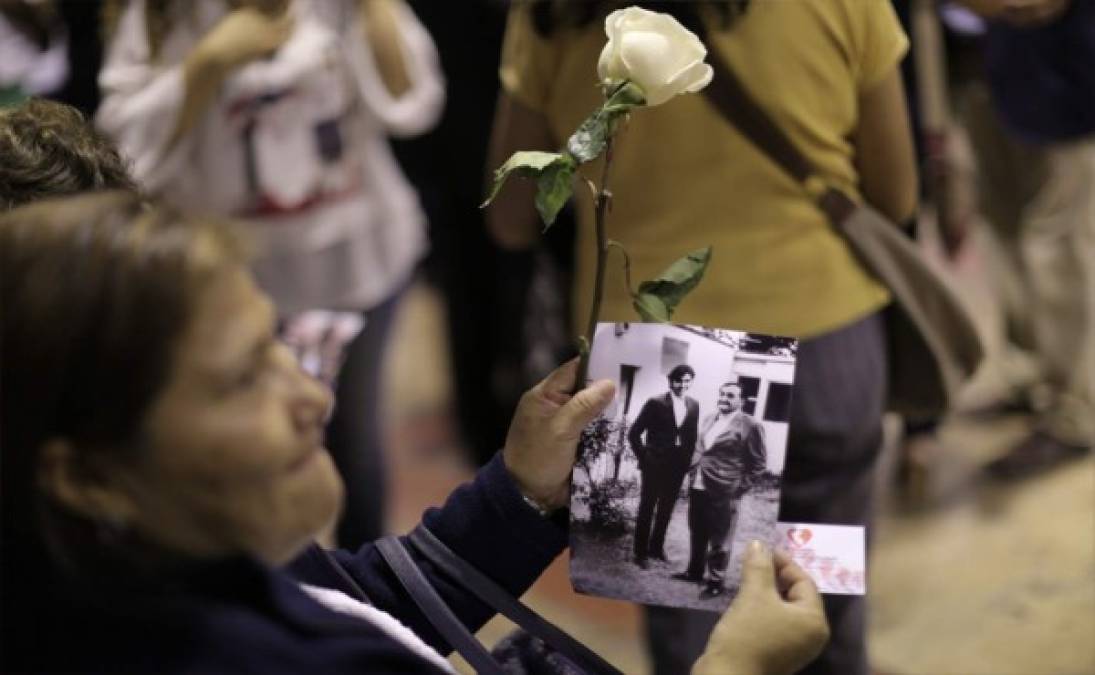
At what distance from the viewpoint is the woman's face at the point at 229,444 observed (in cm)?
97

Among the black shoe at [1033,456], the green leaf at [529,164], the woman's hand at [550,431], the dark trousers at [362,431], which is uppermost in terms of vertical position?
the green leaf at [529,164]

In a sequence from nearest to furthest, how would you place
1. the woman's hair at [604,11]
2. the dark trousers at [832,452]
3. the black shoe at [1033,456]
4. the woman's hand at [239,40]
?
the woman's hair at [604,11] < the dark trousers at [832,452] < the woman's hand at [239,40] < the black shoe at [1033,456]

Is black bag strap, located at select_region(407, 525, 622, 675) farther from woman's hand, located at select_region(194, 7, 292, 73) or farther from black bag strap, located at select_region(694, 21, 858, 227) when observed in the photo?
woman's hand, located at select_region(194, 7, 292, 73)

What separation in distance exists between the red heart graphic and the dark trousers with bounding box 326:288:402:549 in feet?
4.41

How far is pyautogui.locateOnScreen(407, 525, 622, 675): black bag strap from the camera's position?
134cm

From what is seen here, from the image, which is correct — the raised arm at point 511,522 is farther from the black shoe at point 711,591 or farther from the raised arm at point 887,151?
the raised arm at point 887,151

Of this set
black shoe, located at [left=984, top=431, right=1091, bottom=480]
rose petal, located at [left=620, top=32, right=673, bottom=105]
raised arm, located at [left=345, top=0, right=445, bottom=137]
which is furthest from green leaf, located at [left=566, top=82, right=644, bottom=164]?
black shoe, located at [left=984, top=431, right=1091, bottom=480]

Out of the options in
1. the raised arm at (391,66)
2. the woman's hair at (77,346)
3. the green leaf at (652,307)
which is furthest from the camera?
the raised arm at (391,66)

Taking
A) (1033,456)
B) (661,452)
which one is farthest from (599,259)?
(1033,456)

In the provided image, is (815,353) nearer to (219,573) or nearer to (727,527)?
(727,527)

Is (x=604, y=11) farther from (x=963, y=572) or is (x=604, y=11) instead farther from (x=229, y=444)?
(x=963, y=572)

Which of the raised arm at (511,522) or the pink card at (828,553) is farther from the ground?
the raised arm at (511,522)

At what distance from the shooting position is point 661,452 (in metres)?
1.40

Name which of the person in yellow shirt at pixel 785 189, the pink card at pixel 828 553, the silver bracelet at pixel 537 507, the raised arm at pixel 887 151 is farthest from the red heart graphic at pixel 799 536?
the raised arm at pixel 887 151
